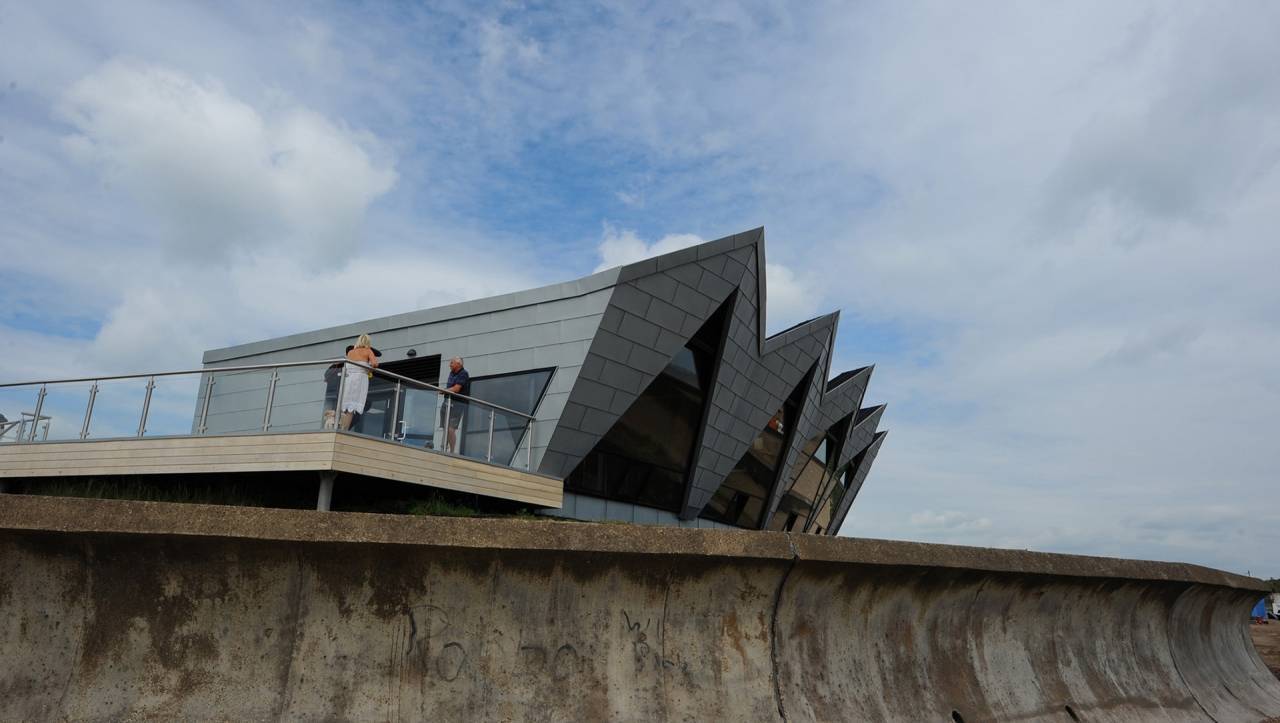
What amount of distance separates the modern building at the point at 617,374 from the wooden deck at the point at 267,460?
31cm

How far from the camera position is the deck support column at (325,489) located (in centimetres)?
1158

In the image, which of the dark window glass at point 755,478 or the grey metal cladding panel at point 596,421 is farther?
the dark window glass at point 755,478

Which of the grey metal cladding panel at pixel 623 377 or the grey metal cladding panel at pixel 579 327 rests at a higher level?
the grey metal cladding panel at pixel 579 327

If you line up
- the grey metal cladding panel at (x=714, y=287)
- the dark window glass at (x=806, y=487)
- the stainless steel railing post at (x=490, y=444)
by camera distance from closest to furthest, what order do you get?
the stainless steel railing post at (x=490, y=444), the grey metal cladding panel at (x=714, y=287), the dark window glass at (x=806, y=487)

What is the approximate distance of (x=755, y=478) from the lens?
2386cm

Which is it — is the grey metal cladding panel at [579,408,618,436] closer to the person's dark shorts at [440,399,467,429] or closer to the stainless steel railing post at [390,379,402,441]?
the person's dark shorts at [440,399,467,429]

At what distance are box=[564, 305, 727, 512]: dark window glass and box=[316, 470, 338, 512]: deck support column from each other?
Result: 221 inches

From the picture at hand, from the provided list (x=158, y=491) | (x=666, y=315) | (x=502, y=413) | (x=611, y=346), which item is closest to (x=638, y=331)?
(x=611, y=346)

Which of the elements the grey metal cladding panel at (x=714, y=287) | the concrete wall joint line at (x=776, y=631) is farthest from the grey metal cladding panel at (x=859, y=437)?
the concrete wall joint line at (x=776, y=631)

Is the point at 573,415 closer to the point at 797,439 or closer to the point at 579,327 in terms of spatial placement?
the point at 579,327

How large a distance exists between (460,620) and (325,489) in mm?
7700

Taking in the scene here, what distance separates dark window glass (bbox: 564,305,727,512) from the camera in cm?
1709

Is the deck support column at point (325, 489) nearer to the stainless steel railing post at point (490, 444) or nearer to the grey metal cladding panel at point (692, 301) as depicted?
the stainless steel railing post at point (490, 444)

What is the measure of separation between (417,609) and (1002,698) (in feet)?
15.1
